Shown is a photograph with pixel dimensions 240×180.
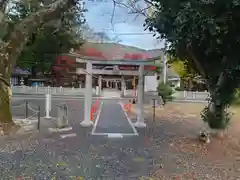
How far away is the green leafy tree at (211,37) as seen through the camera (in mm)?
5844

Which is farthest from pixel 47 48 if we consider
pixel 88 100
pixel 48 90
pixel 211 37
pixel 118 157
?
pixel 211 37

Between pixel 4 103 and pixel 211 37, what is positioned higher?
pixel 211 37

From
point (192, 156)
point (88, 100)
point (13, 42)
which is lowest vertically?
point (192, 156)

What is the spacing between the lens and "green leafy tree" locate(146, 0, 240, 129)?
5.84 meters

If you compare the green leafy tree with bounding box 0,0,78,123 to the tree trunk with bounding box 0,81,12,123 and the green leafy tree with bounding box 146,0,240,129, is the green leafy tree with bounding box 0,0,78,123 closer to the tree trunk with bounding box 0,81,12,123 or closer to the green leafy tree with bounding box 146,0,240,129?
the tree trunk with bounding box 0,81,12,123

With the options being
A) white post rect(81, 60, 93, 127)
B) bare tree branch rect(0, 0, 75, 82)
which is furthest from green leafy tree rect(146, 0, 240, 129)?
white post rect(81, 60, 93, 127)

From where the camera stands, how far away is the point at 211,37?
6.35 metres

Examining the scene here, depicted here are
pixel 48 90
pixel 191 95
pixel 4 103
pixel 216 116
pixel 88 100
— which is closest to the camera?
pixel 216 116

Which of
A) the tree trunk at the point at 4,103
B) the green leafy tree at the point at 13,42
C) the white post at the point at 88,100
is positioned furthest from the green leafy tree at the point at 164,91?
the tree trunk at the point at 4,103

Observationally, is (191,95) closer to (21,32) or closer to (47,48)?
(47,48)

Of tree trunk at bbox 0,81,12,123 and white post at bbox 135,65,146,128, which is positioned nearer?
tree trunk at bbox 0,81,12,123

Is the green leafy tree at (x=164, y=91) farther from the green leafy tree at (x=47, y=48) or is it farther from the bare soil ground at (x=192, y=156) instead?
the bare soil ground at (x=192, y=156)

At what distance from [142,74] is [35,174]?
8.45m

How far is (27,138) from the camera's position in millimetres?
9258
